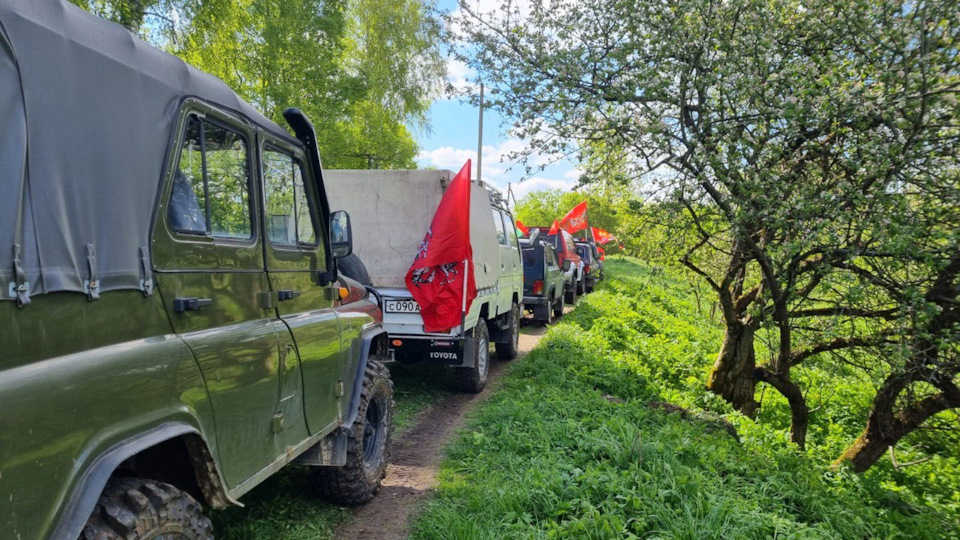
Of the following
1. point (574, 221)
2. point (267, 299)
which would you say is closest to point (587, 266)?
point (574, 221)

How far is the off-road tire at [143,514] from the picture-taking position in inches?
68.5

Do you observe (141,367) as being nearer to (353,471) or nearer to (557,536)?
(353,471)

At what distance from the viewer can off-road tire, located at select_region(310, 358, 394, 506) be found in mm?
3848

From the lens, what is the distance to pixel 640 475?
4.13 metres

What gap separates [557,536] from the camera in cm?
340

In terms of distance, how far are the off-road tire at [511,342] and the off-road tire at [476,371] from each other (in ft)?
5.32

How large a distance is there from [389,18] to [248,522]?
1610 centimetres

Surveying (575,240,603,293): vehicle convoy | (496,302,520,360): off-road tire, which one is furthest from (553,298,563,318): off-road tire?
(575,240,603,293): vehicle convoy

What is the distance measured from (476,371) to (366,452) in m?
2.95

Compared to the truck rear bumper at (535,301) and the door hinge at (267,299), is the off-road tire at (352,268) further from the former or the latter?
the truck rear bumper at (535,301)

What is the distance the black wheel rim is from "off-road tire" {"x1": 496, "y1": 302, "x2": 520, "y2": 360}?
16.2ft

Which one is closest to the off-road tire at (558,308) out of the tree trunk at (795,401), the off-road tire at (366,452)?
the tree trunk at (795,401)

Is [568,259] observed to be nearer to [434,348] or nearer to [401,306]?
[434,348]

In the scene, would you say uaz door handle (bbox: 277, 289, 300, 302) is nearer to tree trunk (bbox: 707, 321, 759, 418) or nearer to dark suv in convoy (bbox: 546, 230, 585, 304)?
tree trunk (bbox: 707, 321, 759, 418)
